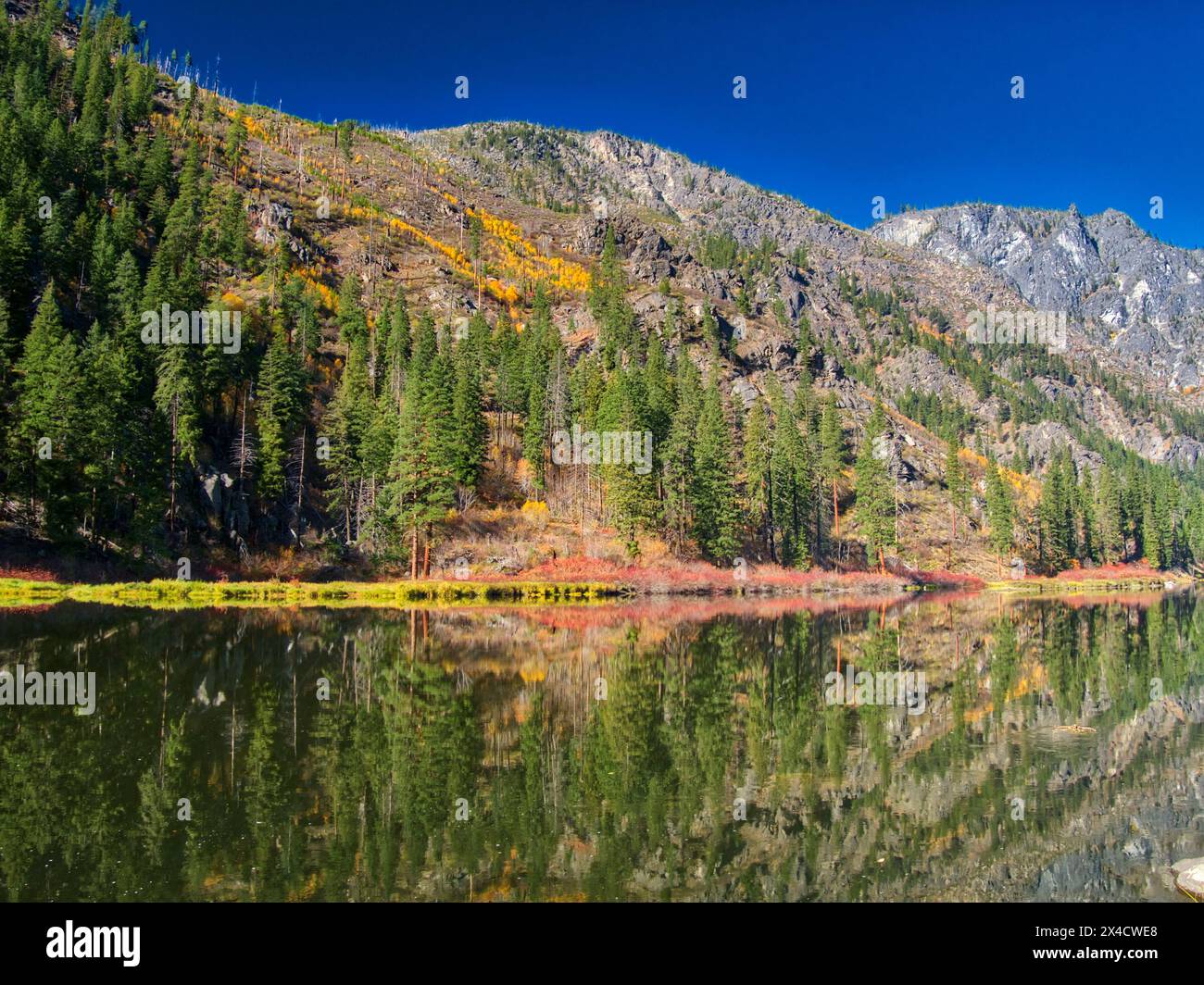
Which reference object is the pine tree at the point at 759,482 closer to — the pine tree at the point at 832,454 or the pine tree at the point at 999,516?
the pine tree at the point at 832,454

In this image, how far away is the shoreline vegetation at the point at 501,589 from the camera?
46.8 metres

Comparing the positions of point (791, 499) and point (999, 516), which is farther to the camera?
point (999, 516)

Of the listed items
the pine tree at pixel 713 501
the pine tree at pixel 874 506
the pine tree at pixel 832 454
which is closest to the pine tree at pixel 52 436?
the pine tree at pixel 713 501

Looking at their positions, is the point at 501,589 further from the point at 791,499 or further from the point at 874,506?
the point at 874,506

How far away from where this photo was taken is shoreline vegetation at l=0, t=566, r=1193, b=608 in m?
46.8

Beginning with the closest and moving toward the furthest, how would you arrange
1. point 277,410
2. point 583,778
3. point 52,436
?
point 583,778 < point 52,436 < point 277,410

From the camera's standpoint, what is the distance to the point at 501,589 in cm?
5769

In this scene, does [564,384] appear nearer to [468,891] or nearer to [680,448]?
[680,448]

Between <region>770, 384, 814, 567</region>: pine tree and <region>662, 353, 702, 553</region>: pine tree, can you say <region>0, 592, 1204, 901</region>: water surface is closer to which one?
<region>662, 353, 702, 553</region>: pine tree

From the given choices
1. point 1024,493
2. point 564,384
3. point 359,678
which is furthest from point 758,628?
point 1024,493

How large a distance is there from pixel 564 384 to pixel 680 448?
19.5 metres

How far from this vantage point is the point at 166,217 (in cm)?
9181

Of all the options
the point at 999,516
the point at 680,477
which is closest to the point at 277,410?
the point at 680,477

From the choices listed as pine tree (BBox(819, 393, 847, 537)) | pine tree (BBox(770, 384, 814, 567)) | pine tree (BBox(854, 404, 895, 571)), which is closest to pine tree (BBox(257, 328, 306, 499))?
pine tree (BBox(770, 384, 814, 567))
